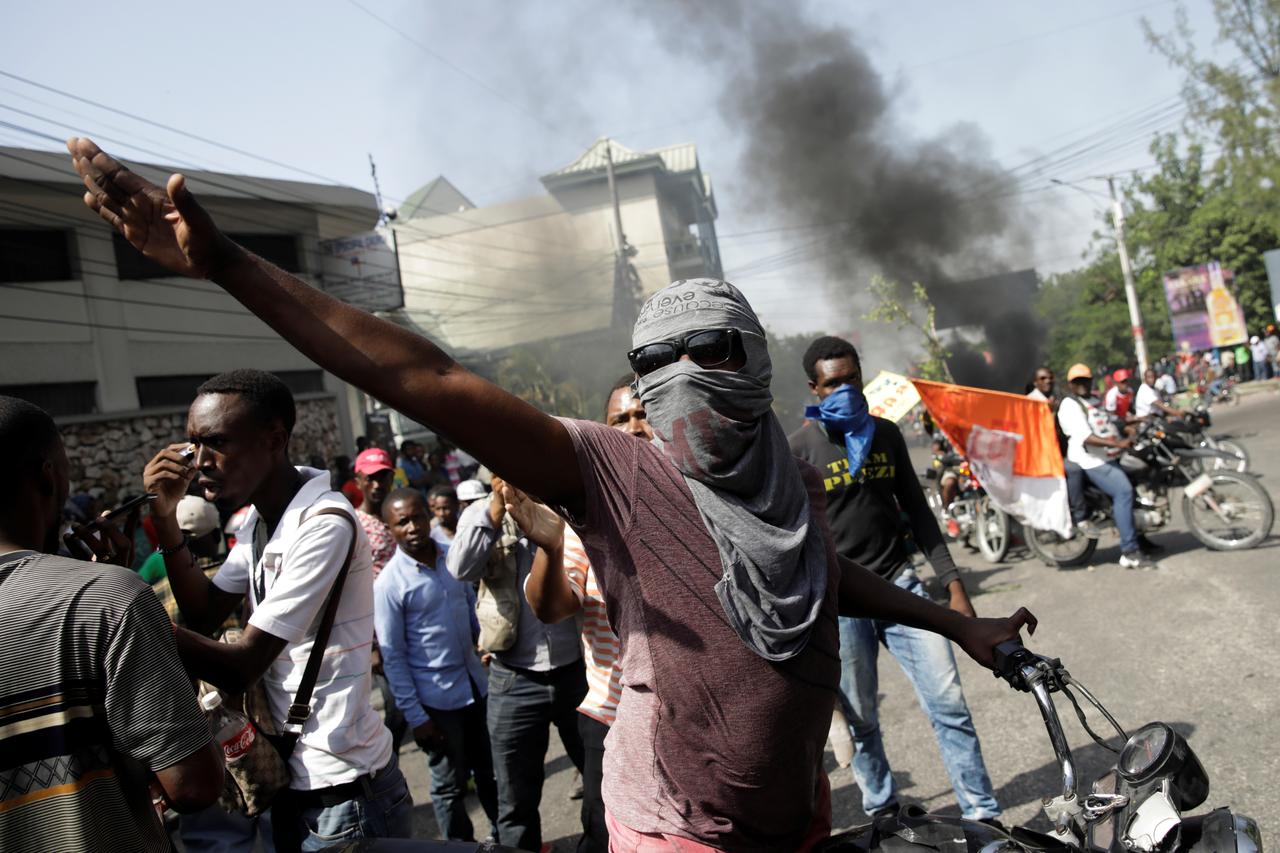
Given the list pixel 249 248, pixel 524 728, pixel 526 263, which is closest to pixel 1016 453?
pixel 524 728

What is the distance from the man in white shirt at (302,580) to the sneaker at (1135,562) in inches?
255

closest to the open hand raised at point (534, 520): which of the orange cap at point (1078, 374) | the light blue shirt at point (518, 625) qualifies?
the light blue shirt at point (518, 625)

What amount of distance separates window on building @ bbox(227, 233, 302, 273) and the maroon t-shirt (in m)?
18.5

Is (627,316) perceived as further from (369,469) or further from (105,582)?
(105,582)

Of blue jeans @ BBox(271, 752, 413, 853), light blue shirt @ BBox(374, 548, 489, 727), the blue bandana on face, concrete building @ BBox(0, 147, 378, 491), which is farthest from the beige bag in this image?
concrete building @ BBox(0, 147, 378, 491)

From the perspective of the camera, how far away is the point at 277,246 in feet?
62.7

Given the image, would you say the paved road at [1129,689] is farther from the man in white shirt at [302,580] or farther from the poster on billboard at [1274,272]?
the poster on billboard at [1274,272]

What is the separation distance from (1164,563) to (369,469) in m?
5.93

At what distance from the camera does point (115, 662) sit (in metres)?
1.56

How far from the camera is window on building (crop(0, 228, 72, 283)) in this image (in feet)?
48.2

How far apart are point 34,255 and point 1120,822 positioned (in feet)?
56.9

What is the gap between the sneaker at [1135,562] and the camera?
730 centimetres

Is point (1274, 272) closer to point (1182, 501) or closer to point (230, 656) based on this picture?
point (1182, 501)

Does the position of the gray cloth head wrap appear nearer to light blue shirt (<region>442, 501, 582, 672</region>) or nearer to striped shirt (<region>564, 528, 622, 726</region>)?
striped shirt (<region>564, 528, 622, 726</region>)
